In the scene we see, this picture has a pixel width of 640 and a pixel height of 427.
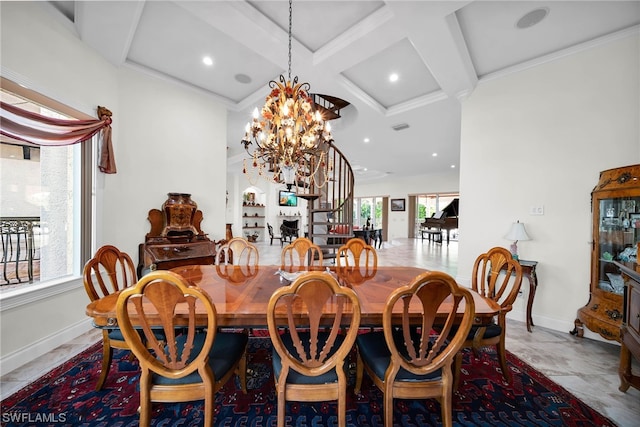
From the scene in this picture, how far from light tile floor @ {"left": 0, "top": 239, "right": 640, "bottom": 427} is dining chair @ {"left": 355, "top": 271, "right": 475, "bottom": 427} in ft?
4.29

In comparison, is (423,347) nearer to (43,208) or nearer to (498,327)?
(498,327)

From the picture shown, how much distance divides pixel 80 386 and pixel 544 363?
12.2 feet

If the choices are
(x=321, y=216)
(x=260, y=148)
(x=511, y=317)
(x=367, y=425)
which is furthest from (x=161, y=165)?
(x=511, y=317)

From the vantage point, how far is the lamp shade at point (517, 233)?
2768 millimetres

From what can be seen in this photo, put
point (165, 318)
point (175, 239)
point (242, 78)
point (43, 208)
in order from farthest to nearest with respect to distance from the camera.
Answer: point (242, 78), point (175, 239), point (43, 208), point (165, 318)

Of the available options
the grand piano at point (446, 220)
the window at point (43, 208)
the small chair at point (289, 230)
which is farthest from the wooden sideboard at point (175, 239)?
the grand piano at point (446, 220)

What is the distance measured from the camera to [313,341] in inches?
46.0

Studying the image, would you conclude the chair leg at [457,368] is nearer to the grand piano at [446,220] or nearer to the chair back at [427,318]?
the chair back at [427,318]

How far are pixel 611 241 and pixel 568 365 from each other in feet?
4.05

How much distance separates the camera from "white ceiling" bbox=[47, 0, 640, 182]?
2172mm

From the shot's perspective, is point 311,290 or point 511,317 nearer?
point 311,290

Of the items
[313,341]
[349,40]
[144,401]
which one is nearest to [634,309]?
[313,341]

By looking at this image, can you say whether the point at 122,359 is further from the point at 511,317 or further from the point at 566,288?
the point at 566,288

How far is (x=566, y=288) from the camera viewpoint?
2.68 meters
